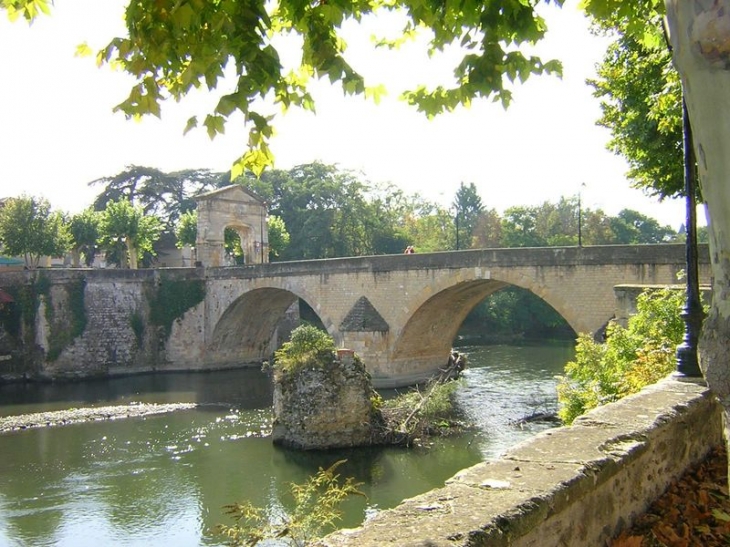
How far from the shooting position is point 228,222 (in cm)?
2781

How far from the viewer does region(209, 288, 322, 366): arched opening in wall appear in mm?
27391

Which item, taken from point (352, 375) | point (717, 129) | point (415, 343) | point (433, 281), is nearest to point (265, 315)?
point (415, 343)

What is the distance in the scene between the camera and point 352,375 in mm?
13664

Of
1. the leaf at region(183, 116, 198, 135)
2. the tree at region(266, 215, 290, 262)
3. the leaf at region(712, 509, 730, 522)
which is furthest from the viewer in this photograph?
the tree at region(266, 215, 290, 262)

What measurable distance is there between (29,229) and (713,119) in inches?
1149

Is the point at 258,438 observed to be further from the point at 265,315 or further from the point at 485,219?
the point at 485,219

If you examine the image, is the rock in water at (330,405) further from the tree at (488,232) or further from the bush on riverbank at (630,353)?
the tree at (488,232)

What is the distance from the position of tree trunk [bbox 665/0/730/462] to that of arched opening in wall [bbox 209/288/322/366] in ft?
81.1

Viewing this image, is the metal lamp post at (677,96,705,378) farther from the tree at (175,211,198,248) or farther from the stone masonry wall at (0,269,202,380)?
the tree at (175,211,198,248)

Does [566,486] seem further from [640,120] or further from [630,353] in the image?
[640,120]

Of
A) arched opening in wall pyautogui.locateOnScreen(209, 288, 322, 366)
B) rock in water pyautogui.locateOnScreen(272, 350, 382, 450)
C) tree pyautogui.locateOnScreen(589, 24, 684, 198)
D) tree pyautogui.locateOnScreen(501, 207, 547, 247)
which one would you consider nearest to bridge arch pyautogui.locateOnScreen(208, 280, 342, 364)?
arched opening in wall pyautogui.locateOnScreen(209, 288, 322, 366)

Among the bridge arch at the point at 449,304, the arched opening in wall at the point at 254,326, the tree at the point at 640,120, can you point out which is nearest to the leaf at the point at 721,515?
the tree at the point at 640,120

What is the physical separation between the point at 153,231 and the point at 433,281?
62.9 ft

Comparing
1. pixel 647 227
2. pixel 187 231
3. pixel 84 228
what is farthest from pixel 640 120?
pixel 647 227
